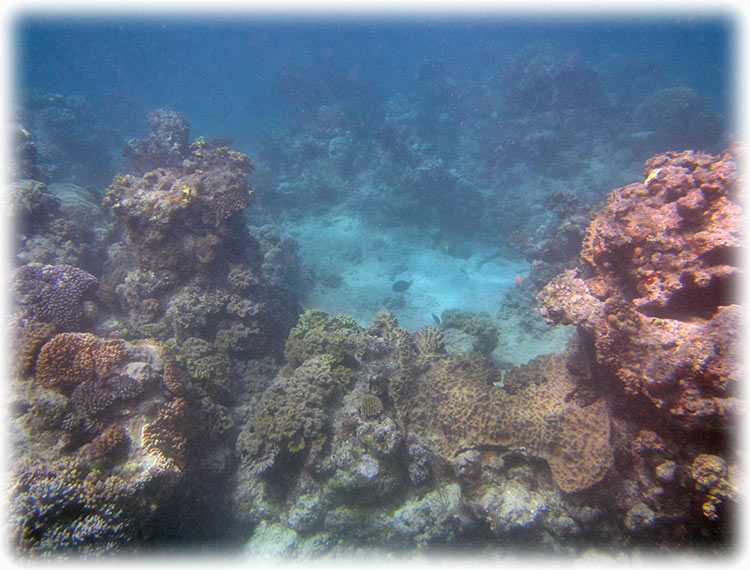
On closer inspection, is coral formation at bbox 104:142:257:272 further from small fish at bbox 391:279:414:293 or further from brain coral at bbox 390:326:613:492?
small fish at bbox 391:279:414:293

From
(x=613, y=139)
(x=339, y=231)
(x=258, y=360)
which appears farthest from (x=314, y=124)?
(x=258, y=360)

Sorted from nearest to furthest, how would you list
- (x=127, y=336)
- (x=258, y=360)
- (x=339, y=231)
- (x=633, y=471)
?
(x=633, y=471) → (x=127, y=336) → (x=258, y=360) → (x=339, y=231)

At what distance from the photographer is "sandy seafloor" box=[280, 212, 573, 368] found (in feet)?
35.7

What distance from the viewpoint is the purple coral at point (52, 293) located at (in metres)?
6.24

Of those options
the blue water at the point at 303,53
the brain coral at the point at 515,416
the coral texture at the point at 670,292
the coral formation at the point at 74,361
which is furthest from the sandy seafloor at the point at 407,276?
the blue water at the point at 303,53

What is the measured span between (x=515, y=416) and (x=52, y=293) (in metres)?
9.21

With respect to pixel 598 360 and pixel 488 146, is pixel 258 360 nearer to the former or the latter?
pixel 598 360

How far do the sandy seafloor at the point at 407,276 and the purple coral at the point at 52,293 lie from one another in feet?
19.3

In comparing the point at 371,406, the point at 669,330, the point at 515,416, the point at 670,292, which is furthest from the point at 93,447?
the point at 670,292

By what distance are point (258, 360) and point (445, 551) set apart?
5261 millimetres

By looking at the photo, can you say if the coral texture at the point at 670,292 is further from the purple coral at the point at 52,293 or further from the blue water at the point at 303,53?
the blue water at the point at 303,53

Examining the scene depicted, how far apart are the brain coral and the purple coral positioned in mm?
6806

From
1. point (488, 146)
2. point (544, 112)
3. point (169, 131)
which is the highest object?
point (544, 112)

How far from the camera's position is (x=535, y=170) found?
2003 centimetres
